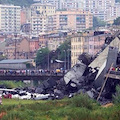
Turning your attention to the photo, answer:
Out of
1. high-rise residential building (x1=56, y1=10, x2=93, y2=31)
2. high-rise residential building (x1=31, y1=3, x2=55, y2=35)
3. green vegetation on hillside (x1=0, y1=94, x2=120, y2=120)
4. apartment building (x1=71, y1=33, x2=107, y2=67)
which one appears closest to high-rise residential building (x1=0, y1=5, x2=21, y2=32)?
high-rise residential building (x1=31, y1=3, x2=55, y2=35)

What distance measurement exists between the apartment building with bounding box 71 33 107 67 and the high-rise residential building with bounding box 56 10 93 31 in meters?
79.5

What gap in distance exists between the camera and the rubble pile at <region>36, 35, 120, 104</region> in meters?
50.2

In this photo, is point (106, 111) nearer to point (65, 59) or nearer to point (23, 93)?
point (23, 93)

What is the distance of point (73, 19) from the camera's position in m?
189

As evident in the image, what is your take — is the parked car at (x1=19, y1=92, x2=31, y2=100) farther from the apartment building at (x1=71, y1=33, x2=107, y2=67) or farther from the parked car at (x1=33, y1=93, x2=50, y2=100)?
the apartment building at (x1=71, y1=33, x2=107, y2=67)

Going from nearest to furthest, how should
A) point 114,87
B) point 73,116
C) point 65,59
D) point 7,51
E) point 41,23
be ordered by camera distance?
point 73,116
point 114,87
point 65,59
point 7,51
point 41,23

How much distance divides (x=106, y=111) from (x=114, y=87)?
11094 millimetres

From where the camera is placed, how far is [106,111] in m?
38.9

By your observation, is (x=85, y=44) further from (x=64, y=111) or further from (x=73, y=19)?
(x=73, y=19)

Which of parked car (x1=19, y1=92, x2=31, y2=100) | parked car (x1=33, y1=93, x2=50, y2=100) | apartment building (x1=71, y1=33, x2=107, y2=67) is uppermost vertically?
apartment building (x1=71, y1=33, x2=107, y2=67)

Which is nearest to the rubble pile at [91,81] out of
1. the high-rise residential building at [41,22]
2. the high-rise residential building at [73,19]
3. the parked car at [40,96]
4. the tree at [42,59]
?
the parked car at [40,96]

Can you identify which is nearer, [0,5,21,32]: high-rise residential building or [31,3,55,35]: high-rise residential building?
[31,3,55,35]: high-rise residential building

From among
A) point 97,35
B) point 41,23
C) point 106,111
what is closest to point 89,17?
point 41,23

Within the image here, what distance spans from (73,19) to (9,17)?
54.2 ft
